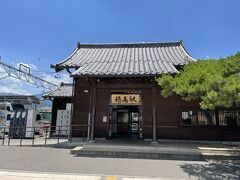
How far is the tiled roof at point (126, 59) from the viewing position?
1133 centimetres

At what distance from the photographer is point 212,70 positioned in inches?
257

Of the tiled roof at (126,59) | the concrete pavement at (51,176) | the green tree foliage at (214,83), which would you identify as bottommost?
the concrete pavement at (51,176)

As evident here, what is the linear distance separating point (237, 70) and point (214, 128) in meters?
6.89

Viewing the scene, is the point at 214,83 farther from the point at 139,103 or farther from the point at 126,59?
the point at 126,59

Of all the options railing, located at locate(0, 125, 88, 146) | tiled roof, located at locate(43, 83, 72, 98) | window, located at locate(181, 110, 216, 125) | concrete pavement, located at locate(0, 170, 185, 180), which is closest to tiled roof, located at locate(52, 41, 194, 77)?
window, located at locate(181, 110, 216, 125)

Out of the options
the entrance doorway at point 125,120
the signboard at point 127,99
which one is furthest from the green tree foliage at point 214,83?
the entrance doorway at point 125,120

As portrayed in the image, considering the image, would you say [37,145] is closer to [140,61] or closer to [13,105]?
[140,61]

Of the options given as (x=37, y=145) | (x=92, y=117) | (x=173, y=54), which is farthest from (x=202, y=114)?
(x=37, y=145)

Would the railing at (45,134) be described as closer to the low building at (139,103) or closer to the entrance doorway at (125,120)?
the low building at (139,103)

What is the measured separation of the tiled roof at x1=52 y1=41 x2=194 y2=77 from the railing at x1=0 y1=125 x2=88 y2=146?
3510 millimetres

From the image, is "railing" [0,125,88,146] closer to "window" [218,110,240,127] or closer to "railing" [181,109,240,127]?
"railing" [181,109,240,127]

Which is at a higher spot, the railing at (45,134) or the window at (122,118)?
the window at (122,118)

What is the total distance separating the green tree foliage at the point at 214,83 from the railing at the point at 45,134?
280 inches

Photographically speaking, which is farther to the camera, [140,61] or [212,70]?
[140,61]
